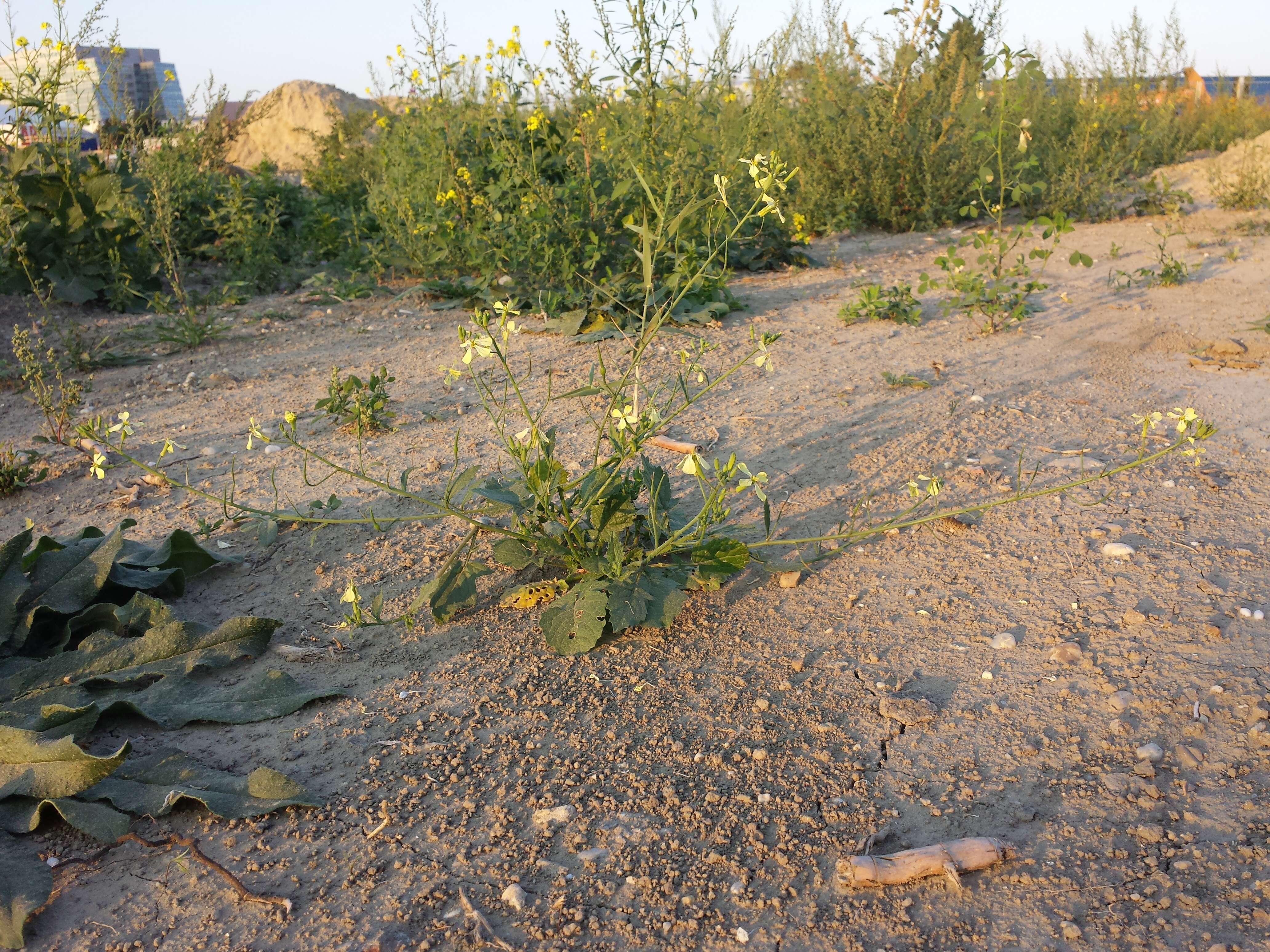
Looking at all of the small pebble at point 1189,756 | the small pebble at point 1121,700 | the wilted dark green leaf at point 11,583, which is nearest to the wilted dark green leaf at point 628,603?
the small pebble at point 1121,700

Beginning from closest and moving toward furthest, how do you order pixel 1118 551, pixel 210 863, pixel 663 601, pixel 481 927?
pixel 481 927, pixel 210 863, pixel 663 601, pixel 1118 551

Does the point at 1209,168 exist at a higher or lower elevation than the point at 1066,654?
higher

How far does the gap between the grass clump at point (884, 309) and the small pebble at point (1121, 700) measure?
126 inches

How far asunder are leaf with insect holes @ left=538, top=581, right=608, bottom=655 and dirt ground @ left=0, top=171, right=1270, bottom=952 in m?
0.06

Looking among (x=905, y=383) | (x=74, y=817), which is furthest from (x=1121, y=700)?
(x=905, y=383)

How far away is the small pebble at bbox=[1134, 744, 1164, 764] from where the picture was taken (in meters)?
1.94

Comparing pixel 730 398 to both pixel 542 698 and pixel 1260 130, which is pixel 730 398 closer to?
pixel 542 698

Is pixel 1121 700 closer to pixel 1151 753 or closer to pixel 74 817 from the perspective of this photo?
pixel 1151 753

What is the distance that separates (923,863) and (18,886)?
5.07 ft

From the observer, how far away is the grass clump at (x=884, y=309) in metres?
5.09

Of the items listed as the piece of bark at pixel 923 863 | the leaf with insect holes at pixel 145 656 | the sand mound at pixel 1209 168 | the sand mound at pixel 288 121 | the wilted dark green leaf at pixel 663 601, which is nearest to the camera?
the piece of bark at pixel 923 863

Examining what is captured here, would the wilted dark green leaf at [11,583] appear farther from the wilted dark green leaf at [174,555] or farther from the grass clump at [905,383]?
the grass clump at [905,383]

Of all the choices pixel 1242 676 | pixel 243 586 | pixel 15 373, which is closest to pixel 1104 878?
pixel 1242 676

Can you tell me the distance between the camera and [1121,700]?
212cm
